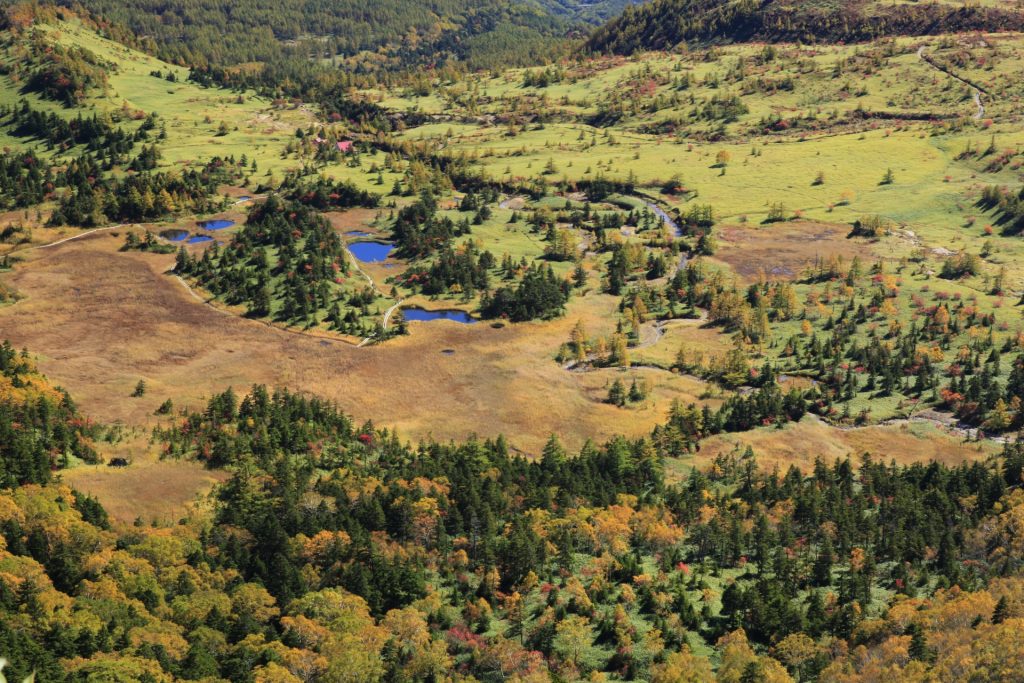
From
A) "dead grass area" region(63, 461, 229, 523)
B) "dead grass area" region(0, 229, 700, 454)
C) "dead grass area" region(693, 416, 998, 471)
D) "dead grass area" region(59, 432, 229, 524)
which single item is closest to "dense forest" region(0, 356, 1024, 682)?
"dead grass area" region(59, 432, 229, 524)

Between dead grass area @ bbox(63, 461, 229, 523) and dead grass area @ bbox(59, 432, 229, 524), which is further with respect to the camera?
dead grass area @ bbox(59, 432, 229, 524)

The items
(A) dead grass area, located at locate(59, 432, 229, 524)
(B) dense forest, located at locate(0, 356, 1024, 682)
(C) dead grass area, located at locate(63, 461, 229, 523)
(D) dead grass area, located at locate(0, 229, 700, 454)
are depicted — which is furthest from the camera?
(D) dead grass area, located at locate(0, 229, 700, 454)

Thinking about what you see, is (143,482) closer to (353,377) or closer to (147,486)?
(147,486)

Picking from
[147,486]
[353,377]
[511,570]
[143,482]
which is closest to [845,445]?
[511,570]

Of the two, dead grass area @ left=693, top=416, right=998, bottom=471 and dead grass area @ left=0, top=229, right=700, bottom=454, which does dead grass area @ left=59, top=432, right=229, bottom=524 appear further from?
dead grass area @ left=693, top=416, right=998, bottom=471

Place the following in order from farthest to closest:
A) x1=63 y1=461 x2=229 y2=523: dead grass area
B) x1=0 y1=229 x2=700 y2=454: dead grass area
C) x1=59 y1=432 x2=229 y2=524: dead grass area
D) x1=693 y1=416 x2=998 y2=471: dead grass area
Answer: x1=0 y1=229 x2=700 y2=454: dead grass area, x1=693 y1=416 x2=998 y2=471: dead grass area, x1=59 y1=432 x2=229 y2=524: dead grass area, x1=63 y1=461 x2=229 y2=523: dead grass area

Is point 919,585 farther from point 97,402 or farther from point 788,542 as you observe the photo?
point 97,402

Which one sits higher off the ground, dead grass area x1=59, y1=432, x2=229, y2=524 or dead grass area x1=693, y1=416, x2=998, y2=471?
dead grass area x1=59, y1=432, x2=229, y2=524
